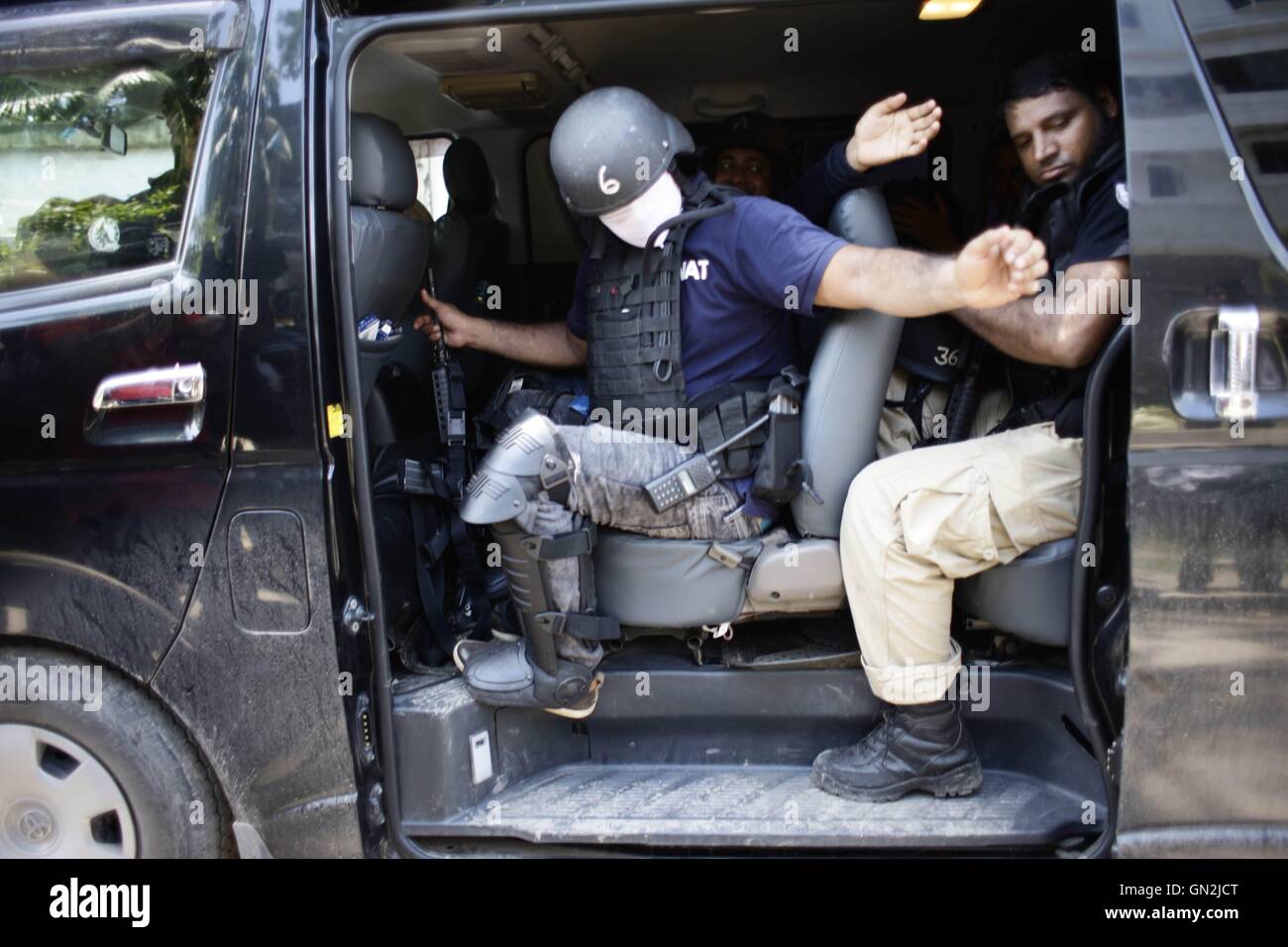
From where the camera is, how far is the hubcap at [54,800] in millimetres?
1997

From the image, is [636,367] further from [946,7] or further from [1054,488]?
[946,7]

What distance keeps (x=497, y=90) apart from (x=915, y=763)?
2.28 m

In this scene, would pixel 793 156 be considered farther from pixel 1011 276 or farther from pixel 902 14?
pixel 1011 276

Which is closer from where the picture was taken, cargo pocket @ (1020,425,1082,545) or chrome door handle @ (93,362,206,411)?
chrome door handle @ (93,362,206,411)

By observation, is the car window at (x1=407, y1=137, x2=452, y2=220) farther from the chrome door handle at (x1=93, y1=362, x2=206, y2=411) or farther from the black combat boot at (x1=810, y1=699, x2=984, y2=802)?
the black combat boot at (x1=810, y1=699, x2=984, y2=802)

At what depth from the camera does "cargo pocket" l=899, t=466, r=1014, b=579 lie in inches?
81.1

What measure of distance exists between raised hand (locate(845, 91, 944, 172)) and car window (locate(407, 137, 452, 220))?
60.0 inches

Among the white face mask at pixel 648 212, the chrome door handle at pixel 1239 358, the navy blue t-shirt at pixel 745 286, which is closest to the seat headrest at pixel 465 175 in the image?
the white face mask at pixel 648 212

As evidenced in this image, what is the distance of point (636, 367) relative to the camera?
7.68 feet

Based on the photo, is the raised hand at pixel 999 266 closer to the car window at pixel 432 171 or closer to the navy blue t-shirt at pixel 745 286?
the navy blue t-shirt at pixel 745 286

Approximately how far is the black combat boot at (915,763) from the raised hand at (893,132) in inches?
46.6

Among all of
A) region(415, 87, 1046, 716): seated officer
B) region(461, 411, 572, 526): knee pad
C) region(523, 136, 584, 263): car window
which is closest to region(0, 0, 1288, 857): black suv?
region(415, 87, 1046, 716): seated officer
